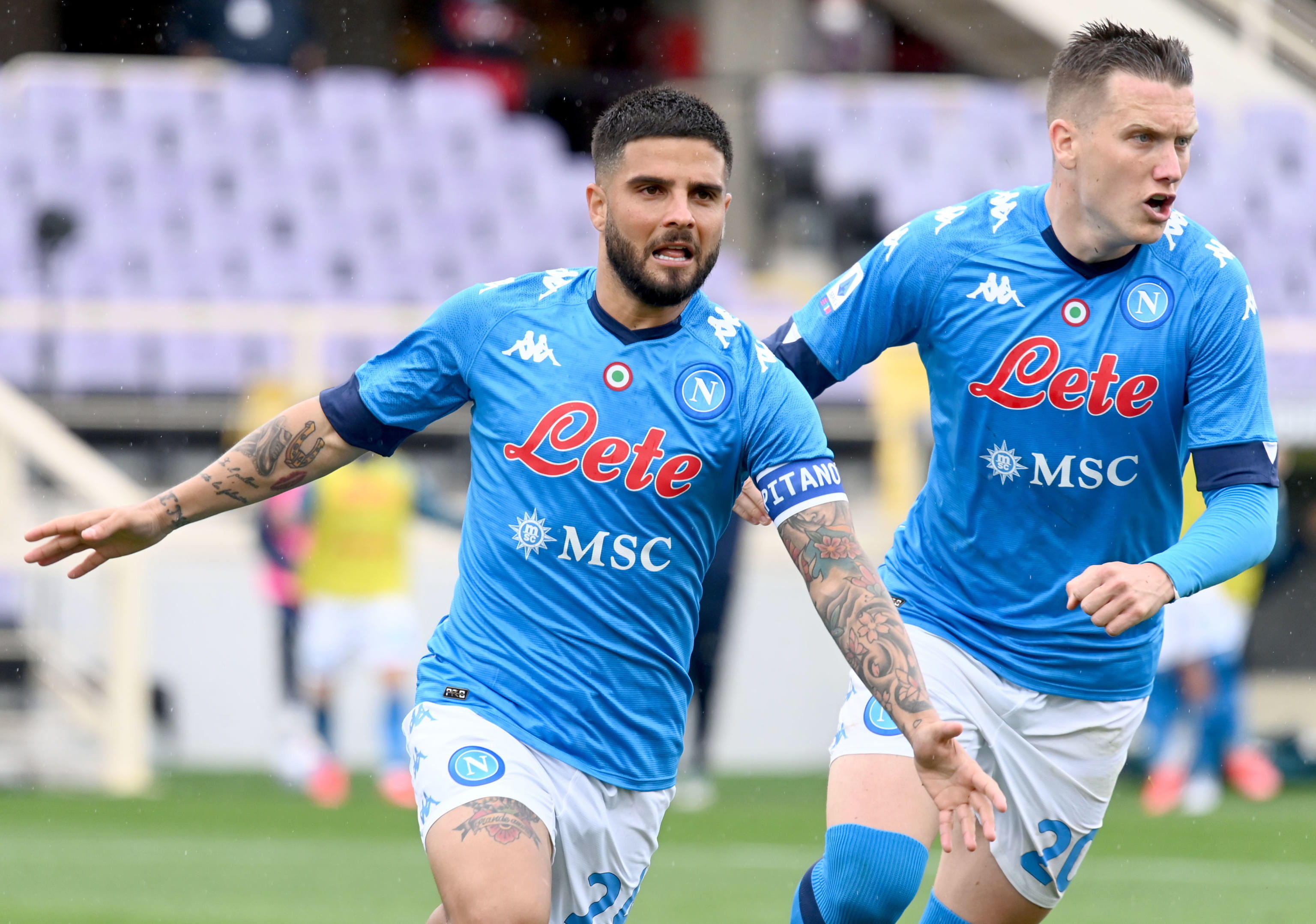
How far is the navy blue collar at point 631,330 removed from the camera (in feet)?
14.6

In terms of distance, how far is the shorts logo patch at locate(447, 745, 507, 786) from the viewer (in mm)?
4172

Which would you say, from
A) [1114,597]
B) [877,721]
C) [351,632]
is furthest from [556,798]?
[351,632]

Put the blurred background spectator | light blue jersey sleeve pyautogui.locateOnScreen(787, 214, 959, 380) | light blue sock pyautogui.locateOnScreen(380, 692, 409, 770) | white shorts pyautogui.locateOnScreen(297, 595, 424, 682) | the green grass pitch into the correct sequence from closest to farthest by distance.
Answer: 1. light blue jersey sleeve pyautogui.locateOnScreen(787, 214, 959, 380)
2. the green grass pitch
3. light blue sock pyautogui.locateOnScreen(380, 692, 409, 770)
4. white shorts pyautogui.locateOnScreen(297, 595, 424, 682)
5. the blurred background spectator

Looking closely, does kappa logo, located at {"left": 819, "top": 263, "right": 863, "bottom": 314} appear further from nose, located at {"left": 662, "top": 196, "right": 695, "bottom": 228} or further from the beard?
nose, located at {"left": 662, "top": 196, "right": 695, "bottom": 228}

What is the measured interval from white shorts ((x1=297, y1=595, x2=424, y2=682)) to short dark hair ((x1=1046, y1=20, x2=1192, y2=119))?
7739 mm

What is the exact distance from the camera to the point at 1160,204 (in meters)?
4.65

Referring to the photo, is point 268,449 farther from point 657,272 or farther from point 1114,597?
point 1114,597

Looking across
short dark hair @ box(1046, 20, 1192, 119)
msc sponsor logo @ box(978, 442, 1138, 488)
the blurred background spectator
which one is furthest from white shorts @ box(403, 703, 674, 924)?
the blurred background spectator

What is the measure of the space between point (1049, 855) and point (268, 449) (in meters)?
2.23

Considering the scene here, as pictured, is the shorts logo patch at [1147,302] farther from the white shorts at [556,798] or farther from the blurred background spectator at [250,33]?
the blurred background spectator at [250,33]

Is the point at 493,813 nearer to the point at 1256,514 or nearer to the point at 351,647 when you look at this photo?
the point at 1256,514

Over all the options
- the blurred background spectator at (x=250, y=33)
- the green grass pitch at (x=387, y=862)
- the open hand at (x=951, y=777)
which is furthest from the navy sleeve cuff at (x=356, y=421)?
the blurred background spectator at (x=250, y=33)

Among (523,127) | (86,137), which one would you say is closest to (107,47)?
(86,137)

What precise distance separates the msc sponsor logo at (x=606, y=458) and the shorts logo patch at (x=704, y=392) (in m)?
0.09
